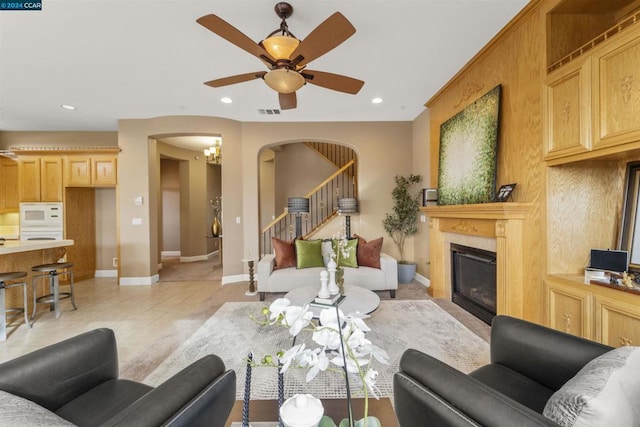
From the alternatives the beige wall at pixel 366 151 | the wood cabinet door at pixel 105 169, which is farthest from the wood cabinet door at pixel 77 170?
the beige wall at pixel 366 151

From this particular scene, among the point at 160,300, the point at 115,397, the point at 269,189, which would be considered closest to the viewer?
the point at 115,397

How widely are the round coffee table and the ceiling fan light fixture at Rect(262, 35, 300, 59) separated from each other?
2198mm

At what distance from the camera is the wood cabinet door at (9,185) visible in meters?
5.14

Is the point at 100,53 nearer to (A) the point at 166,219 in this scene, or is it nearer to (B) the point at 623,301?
(B) the point at 623,301

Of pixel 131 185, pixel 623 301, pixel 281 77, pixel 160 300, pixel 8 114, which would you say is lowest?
pixel 160 300

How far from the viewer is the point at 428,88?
3.67 m

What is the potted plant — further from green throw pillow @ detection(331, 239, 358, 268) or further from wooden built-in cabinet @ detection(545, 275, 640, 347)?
wooden built-in cabinet @ detection(545, 275, 640, 347)

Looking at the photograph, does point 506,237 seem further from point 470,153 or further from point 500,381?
point 500,381

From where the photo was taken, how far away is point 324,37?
187 cm

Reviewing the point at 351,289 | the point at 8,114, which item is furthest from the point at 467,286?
the point at 8,114

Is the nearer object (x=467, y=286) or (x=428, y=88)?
(x=467, y=286)

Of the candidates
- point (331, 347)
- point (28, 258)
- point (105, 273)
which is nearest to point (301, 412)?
point (331, 347)

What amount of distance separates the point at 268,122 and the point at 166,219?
17.3 ft

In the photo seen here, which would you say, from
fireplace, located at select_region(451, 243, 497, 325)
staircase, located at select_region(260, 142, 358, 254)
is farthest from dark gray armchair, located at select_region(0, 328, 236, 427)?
staircase, located at select_region(260, 142, 358, 254)
